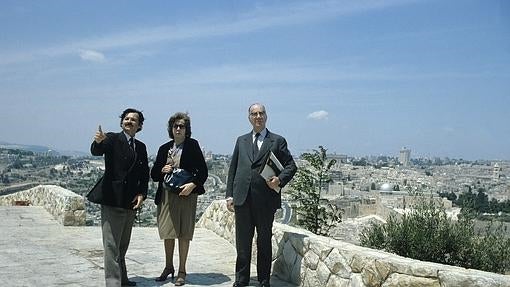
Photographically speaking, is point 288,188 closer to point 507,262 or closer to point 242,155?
point 507,262

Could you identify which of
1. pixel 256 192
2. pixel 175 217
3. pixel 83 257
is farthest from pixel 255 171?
pixel 83 257

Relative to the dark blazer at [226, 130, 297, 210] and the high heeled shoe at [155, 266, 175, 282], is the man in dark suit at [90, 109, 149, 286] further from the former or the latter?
the dark blazer at [226, 130, 297, 210]

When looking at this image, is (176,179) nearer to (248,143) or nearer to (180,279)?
(248,143)

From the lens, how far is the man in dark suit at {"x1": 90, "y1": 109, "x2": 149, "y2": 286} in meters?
4.62

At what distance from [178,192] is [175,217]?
0.29 m

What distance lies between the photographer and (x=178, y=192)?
5035mm

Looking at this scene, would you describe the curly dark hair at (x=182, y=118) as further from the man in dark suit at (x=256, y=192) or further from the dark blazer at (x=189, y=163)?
the man in dark suit at (x=256, y=192)

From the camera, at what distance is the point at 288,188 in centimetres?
1102

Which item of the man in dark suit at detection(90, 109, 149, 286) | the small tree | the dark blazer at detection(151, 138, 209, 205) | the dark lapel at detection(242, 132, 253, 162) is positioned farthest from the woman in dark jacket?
the small tree

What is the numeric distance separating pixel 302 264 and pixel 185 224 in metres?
1.29

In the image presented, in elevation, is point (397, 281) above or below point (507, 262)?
above

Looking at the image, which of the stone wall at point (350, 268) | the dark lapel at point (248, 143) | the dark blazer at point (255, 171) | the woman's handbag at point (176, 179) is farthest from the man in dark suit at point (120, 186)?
the stone wall at point (350, 268)

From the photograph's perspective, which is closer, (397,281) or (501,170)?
(397,281)

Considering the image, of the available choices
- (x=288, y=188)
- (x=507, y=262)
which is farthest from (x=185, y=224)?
(x=288, y=188)
